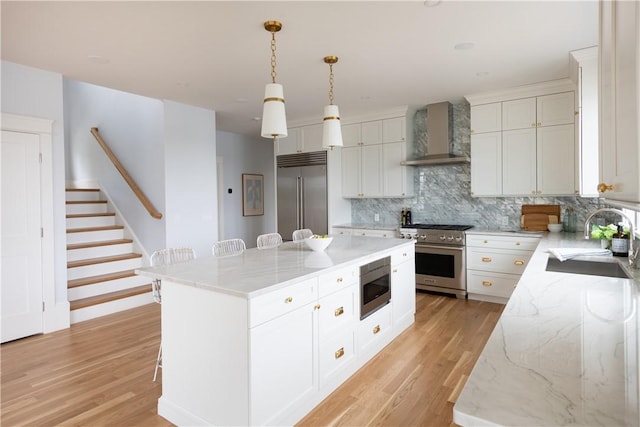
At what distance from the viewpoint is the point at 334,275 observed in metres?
2.45

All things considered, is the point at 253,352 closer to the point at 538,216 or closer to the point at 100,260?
the point at 100,260

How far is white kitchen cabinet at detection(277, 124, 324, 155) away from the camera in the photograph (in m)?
5.89

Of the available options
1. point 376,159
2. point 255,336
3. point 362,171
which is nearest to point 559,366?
point 255,336

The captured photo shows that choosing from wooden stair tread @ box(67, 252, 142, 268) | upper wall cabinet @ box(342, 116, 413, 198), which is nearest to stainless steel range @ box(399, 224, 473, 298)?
upper wall cabinet @ box(342, 116, 413, 198)

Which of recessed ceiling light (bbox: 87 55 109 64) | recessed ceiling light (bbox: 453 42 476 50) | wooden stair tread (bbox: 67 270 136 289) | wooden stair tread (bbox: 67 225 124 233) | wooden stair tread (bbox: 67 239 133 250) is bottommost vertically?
wooden stair tread (bbox: 67 270 136 289)

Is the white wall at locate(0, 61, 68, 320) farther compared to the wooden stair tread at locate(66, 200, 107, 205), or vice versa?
the wooden stair tread at locate(66, 200, 107, 205)

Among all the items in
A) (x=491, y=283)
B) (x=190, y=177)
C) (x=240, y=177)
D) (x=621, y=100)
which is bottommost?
(x=491, y=283)

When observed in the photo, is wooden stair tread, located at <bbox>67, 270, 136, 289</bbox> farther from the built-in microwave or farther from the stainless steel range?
the stainless steel range

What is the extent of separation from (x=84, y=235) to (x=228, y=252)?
9.74ft

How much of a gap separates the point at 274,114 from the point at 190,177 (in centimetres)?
297

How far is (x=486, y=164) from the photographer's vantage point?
182 inches

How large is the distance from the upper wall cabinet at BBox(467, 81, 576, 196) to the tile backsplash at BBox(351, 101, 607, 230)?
35 centimetres

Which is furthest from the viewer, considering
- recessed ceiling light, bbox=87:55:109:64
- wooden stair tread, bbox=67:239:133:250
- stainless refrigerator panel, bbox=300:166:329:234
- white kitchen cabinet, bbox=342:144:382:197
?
stainless refrigerator panel, bbox=300:166:329:234

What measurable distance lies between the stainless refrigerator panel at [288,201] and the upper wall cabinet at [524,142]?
108 inches
